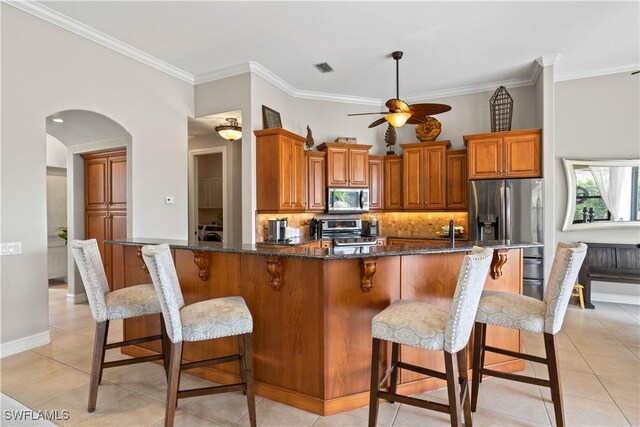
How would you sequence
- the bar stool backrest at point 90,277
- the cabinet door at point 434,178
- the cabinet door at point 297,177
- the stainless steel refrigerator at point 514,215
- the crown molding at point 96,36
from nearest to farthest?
the bar stool backrest at point 90,277 → the crown molding at point 96,36 → the stainless steel refrigerator at point 514,215 → the cabinet door at point 297,177 → the cabinet door at point 434,178

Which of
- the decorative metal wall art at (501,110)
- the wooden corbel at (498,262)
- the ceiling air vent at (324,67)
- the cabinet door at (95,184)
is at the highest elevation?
the ceiling air vent at (324,67)

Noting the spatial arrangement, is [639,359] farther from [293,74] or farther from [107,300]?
[293,74]

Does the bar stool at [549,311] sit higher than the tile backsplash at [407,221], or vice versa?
the tile backsplash at [407,221]

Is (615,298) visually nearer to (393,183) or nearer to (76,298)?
(393,183)

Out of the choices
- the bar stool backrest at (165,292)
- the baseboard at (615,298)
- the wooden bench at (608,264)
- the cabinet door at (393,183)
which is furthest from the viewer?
the cabinet door at (393,183)

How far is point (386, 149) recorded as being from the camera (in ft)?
19.8

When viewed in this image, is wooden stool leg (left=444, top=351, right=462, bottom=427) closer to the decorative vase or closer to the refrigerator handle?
the refrigerator handle

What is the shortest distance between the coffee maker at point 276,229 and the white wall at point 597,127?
371 cm

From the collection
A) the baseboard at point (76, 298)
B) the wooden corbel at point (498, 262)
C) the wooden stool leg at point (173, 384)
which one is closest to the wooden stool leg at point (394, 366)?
the wooden corbel at point (498, 262)

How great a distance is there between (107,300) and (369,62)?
3.96 m

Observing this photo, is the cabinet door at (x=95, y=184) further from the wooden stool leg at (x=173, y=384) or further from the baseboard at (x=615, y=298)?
the baseboard at (x=615, y=298)

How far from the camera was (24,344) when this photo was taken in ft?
10.3

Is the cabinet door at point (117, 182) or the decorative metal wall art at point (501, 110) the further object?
the decorative metal wall art at point (501, 110)

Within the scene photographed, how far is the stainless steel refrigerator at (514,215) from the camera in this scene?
14.2ft
